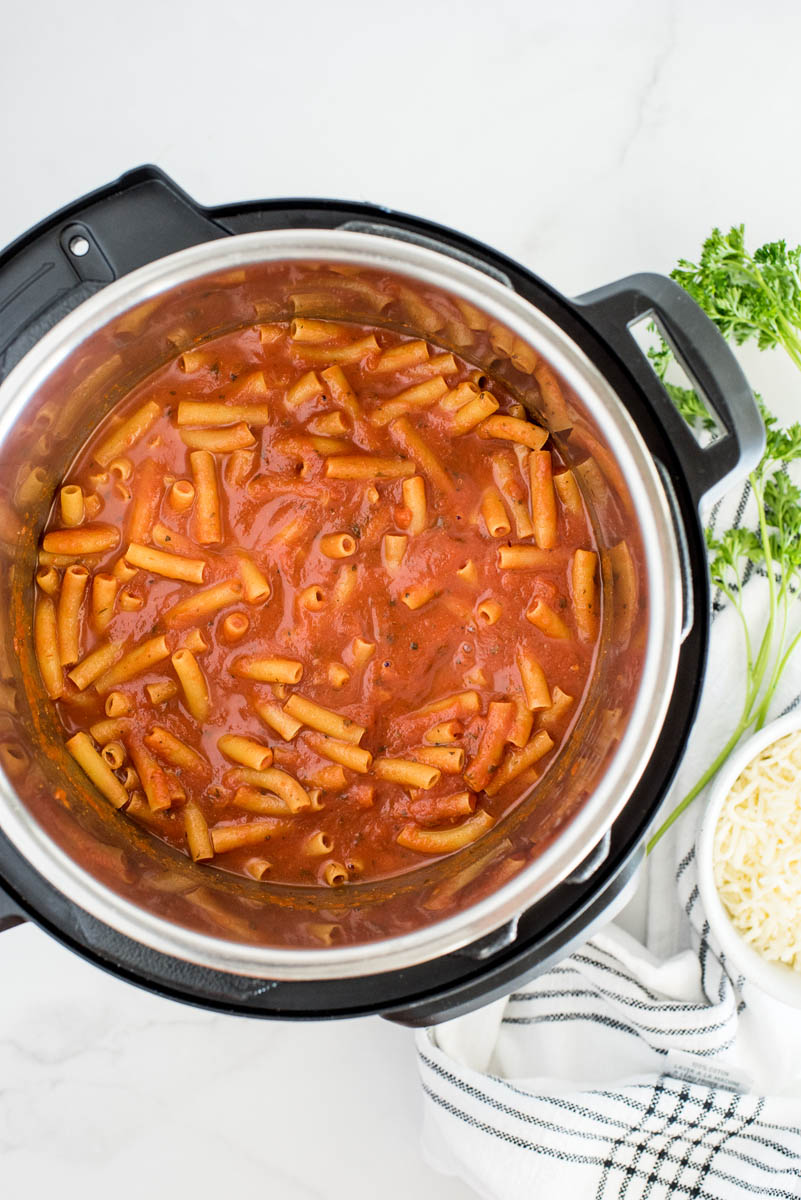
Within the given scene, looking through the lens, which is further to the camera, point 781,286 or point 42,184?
point 42,184

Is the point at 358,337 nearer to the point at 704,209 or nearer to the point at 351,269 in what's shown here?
the point at 351,269

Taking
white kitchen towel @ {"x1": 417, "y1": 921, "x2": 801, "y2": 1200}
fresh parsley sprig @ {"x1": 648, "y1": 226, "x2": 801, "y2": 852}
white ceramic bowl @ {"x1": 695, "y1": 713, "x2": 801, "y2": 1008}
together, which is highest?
fresh parsley sprig @ {"x1": 648, "y1": 226, "x2": 801, "y2": 852}

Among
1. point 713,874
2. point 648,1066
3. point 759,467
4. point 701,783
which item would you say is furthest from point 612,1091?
point 759,467

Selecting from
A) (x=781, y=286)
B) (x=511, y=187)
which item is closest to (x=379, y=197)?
(x=511, y=187)

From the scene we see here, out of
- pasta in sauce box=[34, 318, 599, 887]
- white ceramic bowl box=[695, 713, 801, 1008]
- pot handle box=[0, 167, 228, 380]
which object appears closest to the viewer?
pot handle box=[0, 167, 228, 380]

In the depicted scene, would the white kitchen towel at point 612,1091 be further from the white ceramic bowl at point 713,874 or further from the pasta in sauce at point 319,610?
the pasta in sauce at point 319,610

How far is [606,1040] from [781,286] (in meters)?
1.56

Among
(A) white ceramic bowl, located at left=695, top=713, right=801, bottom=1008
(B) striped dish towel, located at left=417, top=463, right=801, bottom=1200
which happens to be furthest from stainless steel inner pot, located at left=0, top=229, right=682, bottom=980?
(B) striped dish towel, located at left=417, top=463, right=801, bottom=1200

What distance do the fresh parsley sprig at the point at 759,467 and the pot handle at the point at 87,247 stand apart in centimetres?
96

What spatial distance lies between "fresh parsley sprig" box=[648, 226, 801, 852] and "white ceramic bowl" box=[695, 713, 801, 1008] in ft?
0.38

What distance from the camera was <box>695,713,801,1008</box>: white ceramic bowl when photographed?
2029 millimetres

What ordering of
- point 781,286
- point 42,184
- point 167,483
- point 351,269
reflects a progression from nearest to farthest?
point 351,269 → point 167,483 → point 781,286 → point 42,184

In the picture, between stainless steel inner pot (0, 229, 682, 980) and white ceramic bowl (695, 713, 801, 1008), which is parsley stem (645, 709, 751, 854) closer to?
white ceramic bowl (695, 713, 801, 1008)

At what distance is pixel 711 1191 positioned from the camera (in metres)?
2.17
